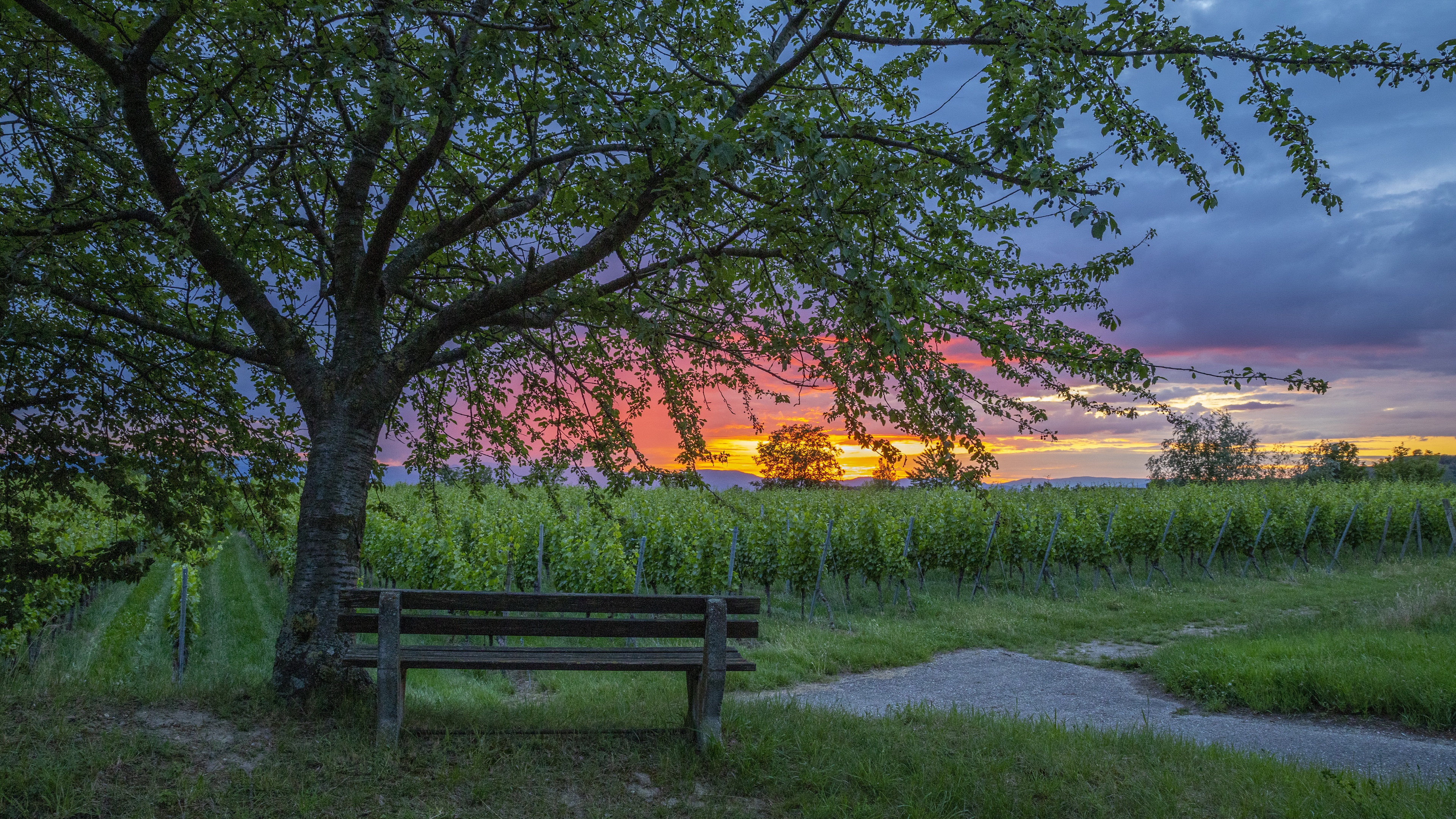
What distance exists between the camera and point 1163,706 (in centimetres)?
820

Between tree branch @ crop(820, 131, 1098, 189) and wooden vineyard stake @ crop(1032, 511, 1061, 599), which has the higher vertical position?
tree branch @ crop(820, 131, 1098, 189)

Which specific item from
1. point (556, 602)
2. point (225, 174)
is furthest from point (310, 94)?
point (556, 602)

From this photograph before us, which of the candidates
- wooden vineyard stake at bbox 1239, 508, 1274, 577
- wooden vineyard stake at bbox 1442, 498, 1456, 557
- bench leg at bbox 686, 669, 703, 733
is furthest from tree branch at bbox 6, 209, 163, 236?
wooden vineyard stake at bbox 1442, 498, 1456, 557

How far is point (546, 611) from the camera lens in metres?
4.90

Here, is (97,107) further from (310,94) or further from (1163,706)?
(1163,706)

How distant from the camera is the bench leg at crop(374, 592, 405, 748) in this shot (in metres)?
4.77

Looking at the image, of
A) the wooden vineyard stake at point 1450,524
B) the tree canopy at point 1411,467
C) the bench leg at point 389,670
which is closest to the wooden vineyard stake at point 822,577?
the bench leg at point 389,670

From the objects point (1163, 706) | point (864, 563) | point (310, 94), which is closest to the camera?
Result: point (310, 94)

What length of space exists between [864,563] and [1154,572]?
10500mm

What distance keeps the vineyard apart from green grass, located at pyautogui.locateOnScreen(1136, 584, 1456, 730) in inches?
217

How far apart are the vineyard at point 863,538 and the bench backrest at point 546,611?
181 centimetres

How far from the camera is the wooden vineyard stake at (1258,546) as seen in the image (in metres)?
20.3

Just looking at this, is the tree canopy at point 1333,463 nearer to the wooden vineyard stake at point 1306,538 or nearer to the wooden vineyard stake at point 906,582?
the wooden vineyard stake at point 1306,538

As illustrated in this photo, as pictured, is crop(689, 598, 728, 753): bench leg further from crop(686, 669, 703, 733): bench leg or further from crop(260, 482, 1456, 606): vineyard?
crop(260, 482, 1456, 606): vineyard
